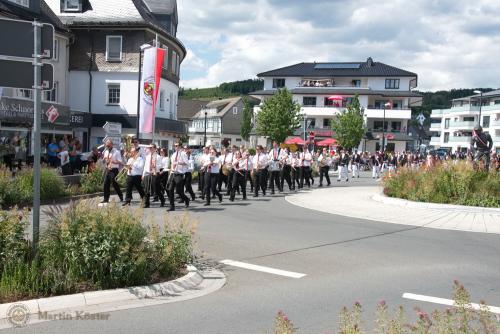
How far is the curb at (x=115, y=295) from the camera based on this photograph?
5.33 metres

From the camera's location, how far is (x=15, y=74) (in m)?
6.25

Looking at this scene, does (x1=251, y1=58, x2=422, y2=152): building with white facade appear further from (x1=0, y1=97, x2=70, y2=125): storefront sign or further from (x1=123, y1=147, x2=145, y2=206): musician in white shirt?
(x1=123, y1=147, x2=145, y2=206): musician in white shirt

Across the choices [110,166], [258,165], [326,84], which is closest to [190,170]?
[258,165]

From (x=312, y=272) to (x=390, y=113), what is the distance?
6303 centimetres

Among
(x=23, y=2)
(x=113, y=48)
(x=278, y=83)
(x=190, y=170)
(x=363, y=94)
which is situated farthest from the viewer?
(x=278, y=83)

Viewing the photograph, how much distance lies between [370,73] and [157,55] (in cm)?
5377

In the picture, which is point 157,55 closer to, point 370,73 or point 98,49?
point 98,49

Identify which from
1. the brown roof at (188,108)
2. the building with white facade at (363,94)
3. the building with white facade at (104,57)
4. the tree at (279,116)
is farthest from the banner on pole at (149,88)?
the brown roof at (188,108)

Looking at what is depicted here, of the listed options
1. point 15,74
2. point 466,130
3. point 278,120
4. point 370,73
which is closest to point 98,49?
point 278,120

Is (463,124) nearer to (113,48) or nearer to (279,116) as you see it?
(279,116)

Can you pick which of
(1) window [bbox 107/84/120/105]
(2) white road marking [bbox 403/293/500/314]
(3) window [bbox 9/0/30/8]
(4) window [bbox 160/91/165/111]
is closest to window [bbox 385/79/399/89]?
(4) window [bbox 160/91/165/111]

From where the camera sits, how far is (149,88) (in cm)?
2181

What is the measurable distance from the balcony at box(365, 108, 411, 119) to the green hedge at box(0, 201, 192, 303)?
6429 cm

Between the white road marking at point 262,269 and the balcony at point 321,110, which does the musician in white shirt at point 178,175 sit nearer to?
the white road marking at point 262,269
